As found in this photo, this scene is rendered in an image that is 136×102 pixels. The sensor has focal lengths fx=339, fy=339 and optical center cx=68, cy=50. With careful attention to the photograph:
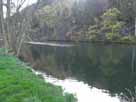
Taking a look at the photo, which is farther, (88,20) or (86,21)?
(86,21)

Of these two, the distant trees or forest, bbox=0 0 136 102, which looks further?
the distant trees

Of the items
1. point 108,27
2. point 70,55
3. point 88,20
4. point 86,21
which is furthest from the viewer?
point 86,21

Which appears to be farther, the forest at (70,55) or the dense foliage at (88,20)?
the dense foliage at (88,20)

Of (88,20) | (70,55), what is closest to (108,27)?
(88,20)

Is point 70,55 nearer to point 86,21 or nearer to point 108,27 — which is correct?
point 108,27

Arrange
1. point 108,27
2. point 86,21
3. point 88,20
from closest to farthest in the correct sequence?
1. point 108,27
2. point 88,20
3. point 86,21

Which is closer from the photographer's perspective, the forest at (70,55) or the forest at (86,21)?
the forest at (70,55)

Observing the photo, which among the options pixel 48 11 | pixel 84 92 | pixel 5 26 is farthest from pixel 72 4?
pixel 84 92

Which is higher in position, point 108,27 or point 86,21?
point 86,21

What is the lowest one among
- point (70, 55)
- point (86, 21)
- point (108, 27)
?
point (70, 55)

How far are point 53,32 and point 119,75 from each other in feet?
189

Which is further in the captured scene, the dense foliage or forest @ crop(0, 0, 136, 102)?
the dense foliage

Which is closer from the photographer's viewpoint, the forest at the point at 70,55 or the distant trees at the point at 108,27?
the forest at the point at 70,55

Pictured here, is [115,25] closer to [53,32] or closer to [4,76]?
[53,32]
